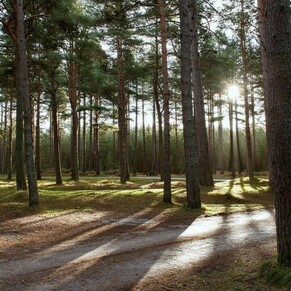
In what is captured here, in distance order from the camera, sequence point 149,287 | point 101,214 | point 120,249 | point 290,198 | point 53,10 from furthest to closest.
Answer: point 53,10 < point 101,214 < point 120,249 < point 149,287 < point 290,198

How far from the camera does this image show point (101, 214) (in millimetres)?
11141

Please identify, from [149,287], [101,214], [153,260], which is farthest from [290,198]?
[101,214]

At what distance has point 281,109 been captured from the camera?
4.34m

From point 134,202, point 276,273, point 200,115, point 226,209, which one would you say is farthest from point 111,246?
point 200,115

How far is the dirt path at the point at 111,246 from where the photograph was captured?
502 centimetres

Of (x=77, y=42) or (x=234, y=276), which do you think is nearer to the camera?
(x=234, y=276)

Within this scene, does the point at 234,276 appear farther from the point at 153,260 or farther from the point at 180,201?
the point at 180,201

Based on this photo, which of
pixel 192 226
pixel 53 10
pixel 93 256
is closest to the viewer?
pixel 93 256

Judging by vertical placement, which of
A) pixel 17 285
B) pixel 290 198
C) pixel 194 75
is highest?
pixel 194 75

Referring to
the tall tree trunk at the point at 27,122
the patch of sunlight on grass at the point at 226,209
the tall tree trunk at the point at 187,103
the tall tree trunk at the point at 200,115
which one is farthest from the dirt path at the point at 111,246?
the tall tree trunk at the point at 200,115

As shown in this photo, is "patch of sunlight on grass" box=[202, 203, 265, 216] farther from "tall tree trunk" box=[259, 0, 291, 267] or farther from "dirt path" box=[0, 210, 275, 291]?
"tall tree trunk" box=[259, 0, 291, 267]

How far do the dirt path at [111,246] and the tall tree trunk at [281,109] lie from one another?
1.75 metres

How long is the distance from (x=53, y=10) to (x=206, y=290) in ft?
43.0

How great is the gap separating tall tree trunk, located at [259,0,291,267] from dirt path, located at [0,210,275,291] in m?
1.75
